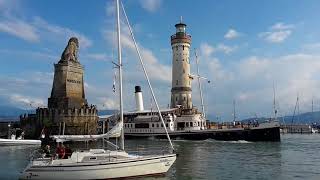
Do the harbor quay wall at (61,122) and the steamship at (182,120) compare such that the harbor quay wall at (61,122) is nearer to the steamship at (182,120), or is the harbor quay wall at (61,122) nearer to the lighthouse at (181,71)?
Result: the steamship at (182,120)

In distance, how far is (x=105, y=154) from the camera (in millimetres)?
25875

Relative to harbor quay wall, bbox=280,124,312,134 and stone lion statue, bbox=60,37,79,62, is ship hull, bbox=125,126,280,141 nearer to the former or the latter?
stone lion statue, bbox=60,37,79,62

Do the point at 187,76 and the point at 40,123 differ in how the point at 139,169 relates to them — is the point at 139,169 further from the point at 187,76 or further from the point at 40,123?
the point at 187,76

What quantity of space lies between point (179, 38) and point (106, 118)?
23.9 meters

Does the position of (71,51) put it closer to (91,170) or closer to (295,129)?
(91,170)

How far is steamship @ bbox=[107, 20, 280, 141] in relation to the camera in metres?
67.5

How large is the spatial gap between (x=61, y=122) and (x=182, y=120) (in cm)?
2209

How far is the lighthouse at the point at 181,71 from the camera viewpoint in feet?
280

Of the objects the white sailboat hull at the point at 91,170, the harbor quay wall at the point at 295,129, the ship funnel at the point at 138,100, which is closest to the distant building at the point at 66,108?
the ship funnel at the point at 138,100

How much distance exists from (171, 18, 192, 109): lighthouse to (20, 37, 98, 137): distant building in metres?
17.8

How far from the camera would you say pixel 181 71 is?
282 feet

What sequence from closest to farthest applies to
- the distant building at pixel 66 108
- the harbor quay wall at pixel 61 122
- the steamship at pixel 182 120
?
the steamship at pixel 182 120
the harbor quay wall at pixel 61 122
the distant building at pixel 66 108

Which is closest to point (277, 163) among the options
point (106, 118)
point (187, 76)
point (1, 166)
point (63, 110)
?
point (1, 166)

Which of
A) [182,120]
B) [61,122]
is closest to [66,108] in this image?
[61,122]
